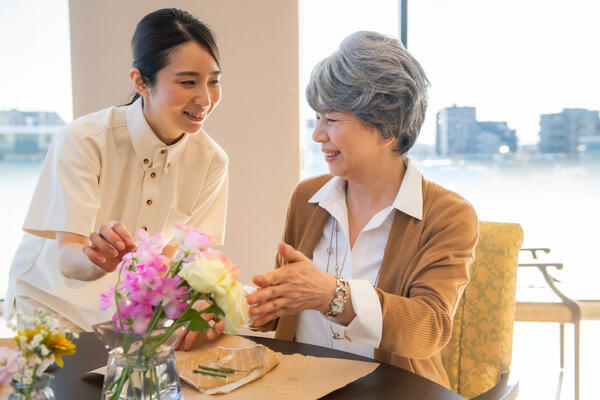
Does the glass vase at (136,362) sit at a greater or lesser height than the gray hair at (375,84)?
lesser

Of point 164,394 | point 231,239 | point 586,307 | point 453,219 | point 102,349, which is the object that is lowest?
→ point 586,307

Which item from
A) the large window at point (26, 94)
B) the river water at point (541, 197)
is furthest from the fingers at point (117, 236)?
the river water at point (541, 197)

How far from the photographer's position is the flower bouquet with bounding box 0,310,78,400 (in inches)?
27.7

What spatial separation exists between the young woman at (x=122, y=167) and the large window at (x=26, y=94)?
2.08 meters

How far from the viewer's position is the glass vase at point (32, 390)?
2.36 ft

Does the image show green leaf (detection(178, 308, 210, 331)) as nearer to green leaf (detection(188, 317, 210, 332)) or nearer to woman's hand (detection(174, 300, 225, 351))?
green leaf (detection(188, 317, 210, 332))

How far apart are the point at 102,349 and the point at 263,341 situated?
0.41 metres

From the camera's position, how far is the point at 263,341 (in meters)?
1.57

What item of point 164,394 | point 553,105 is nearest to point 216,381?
point 164,394

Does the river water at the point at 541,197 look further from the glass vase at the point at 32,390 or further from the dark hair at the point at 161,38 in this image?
the glass vase at the point at 32,390

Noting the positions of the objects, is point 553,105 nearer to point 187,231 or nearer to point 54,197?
point 54,197

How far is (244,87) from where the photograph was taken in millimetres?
3557

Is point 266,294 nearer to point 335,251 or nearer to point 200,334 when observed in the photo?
point 200,334

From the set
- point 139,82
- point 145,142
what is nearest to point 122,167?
point 145,142
